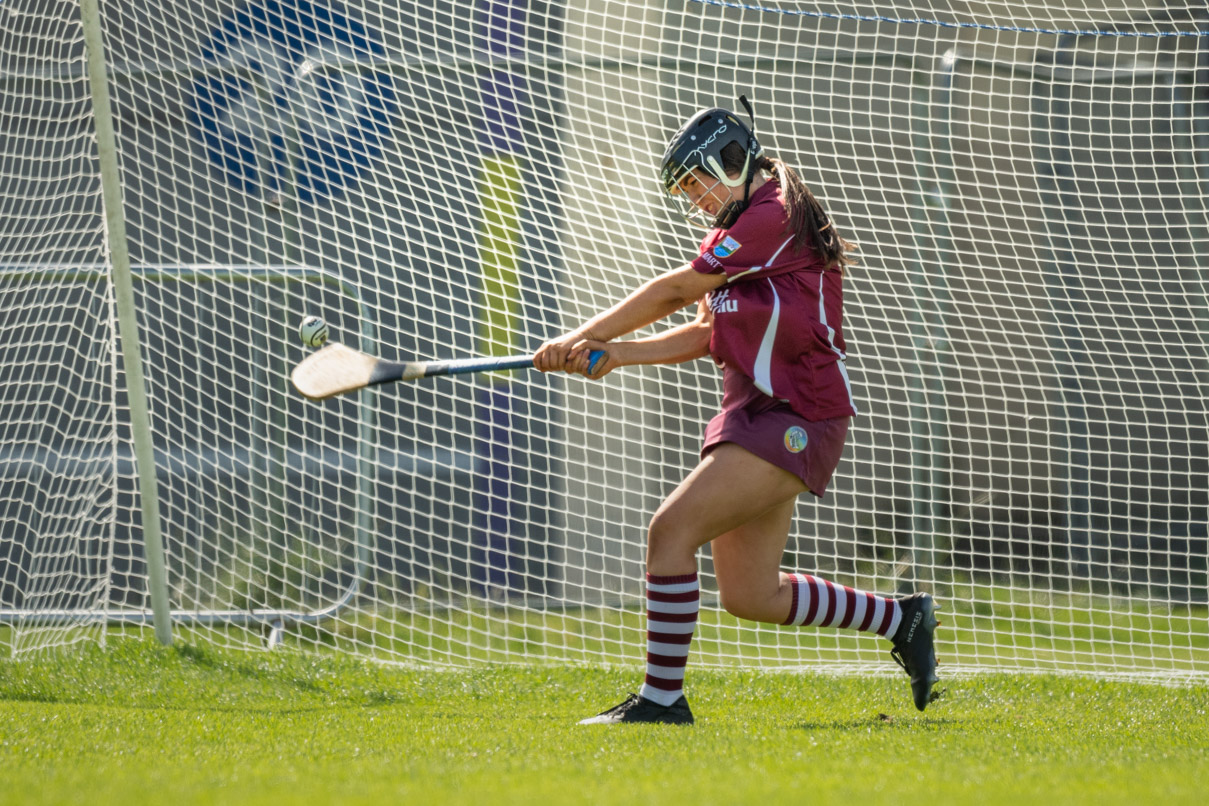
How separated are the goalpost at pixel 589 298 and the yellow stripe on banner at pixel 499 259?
25 mm

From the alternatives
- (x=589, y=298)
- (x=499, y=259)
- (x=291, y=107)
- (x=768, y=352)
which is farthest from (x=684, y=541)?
(x=291, y=107)

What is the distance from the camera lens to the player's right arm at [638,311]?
3.18 m

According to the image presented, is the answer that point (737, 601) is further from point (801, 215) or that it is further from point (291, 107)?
point (291, 107)

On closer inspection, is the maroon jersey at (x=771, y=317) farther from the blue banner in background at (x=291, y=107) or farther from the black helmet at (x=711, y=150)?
the blue banner in background at (x=291, y=107)

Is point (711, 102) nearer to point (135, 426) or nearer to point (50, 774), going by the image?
point (135, 426)

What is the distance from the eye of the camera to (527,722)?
3289mm

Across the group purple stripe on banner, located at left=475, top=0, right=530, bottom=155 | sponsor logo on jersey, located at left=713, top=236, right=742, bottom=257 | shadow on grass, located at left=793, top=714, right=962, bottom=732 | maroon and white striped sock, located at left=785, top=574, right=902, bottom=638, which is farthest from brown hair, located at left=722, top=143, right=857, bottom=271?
purple stripe on banner, located at left=475, top=0, right=530, bottom=155

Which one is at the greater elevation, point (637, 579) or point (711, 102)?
point (711, 102)

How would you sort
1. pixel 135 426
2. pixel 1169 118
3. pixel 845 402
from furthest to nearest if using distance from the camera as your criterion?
1. pixel 1169 118
2. pixel 135 426
3. pixel 845 402

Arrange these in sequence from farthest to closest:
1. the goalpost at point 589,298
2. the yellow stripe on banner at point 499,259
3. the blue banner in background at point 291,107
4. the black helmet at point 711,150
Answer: the blue banner in background at point 291,107
the yellow stripe on banner at point 499,259
the goalpost at point 589,298
the black helmet at point 711,150

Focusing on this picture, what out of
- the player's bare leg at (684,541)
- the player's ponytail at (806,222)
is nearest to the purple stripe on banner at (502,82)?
the player's ponytail at (806,222)

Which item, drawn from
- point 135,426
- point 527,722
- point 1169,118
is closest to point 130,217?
point 135,426

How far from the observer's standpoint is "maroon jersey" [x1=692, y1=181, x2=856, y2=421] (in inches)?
124

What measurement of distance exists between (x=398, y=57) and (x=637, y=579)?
2803mm
